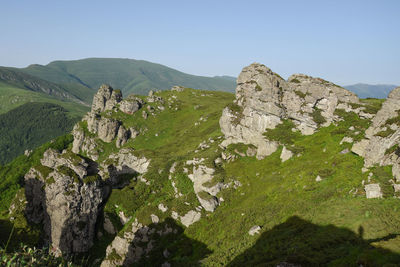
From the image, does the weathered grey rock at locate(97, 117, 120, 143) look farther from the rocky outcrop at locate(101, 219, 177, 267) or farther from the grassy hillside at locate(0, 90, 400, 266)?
the rocky outcrop at locate(101, 219, 177, 267)

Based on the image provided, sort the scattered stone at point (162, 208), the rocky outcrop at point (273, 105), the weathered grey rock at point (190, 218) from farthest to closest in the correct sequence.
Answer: the rocky outcrop at point (273, 105) → the scattered stone at point (162, 208) → the weathered grey rock at point (190, 218)

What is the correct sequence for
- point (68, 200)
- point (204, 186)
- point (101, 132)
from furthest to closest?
1. point (101, 132)
2. point (204, 186)
3. point (68, 200)

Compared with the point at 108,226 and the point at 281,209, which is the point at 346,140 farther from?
the point at 108,226

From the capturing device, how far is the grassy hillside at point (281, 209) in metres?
27.8

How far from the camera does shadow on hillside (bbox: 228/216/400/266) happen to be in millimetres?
20250

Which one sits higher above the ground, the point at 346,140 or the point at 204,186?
the point at 346,140

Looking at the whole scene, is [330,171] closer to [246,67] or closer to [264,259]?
[264,259]

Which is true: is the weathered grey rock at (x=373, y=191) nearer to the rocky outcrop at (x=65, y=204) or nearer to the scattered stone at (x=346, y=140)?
the scattered stone at (x=346, y=140)

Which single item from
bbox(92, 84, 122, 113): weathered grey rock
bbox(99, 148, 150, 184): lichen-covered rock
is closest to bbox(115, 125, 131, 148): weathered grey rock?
bbox(92, 84, 122, 113): weathered grey rock

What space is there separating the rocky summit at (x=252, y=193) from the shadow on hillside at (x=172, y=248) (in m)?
0.26

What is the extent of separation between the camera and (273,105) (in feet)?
236

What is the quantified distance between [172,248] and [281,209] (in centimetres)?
2405

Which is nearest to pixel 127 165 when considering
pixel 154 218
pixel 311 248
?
pixel 154 218

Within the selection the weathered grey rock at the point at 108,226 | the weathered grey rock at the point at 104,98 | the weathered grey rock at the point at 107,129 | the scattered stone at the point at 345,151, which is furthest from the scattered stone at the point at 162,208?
the weathered grey rock at the point at 104,98
